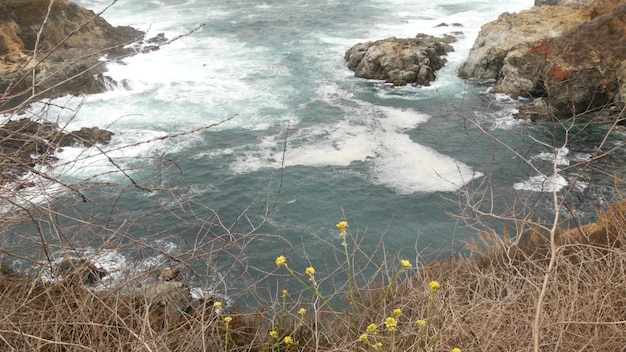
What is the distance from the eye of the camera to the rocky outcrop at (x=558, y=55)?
75.6 feet

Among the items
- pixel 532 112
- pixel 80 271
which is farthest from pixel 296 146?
pixel 80 271

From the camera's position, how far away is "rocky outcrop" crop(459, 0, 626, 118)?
23.0 metres

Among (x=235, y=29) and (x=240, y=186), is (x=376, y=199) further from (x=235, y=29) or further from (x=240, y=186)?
(x=235, y=29)

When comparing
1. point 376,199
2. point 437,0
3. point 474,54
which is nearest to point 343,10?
point 437,0

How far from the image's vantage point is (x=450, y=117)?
78.9 feet

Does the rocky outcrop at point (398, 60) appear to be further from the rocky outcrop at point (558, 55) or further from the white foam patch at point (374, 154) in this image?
the white foam patch at point (374, 154)

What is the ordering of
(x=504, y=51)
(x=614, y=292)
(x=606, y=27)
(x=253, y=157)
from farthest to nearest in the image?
(x=504, y=51), (x=606, y=27), (x=253, y=157), (x=614, y=292)

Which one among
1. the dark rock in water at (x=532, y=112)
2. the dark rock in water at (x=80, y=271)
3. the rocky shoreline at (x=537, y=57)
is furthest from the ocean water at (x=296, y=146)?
the dark rock in water at (x=80, y=271)

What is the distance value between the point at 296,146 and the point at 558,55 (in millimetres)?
12473

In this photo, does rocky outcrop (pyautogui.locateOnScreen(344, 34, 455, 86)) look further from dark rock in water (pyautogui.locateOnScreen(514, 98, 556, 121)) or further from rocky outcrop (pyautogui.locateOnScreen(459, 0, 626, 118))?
dark rock in water (pyautogui.locateOnScreen(514, 98, 556, 121))

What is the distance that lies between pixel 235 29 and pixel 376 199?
2352 centimetres

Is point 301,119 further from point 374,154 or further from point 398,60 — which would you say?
point 398,60

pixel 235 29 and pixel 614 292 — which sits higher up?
pixel 614 292

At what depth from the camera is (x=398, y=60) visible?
96.1 ft
